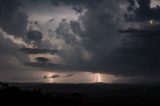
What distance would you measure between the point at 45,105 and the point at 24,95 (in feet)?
17.7

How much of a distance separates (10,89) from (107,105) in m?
64.5

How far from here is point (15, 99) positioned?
102 metres

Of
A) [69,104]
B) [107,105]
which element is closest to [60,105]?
[69,104]

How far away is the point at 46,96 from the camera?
111 metres

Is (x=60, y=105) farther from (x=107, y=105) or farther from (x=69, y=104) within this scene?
(x=107, y=105)

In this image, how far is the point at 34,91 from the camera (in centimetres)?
11075

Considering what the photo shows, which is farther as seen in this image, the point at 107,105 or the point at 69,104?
the point at 107,105

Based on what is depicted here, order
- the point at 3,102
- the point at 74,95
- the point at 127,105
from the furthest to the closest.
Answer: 1. the point at 127,105
2. the point at 74,95
3. the point at 3,102

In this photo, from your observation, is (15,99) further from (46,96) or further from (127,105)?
(127,105)

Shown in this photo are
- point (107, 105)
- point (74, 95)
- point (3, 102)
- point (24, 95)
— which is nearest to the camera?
point (3, 102)

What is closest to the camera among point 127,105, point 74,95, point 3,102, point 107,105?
point 3,102

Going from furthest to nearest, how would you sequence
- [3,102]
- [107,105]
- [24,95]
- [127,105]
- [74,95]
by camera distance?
[127,105]
[107,105]
[74,95]
[24,95]
[3,102]

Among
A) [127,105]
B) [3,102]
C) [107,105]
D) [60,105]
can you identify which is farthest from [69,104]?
[127,105]

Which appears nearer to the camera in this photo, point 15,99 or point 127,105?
point 15,99
